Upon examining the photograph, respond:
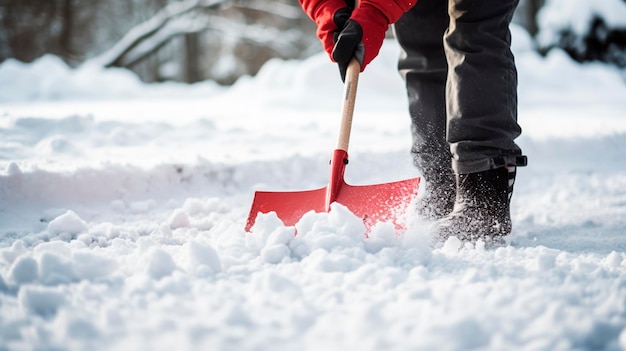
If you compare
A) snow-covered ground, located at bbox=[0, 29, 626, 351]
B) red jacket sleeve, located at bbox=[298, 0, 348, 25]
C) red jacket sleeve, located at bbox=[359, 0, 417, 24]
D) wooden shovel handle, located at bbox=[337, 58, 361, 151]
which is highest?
red jacket sleeve, located at bbox=[298, 0, 348, 25]

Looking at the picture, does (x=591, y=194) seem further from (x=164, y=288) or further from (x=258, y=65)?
(x=258, y=65)

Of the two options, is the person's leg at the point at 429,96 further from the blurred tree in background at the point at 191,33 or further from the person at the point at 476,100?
the blurred tree in background at the point at 191,33

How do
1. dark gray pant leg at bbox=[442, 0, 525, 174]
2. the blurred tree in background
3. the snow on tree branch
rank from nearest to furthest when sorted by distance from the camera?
dark gray pant leg at bbox=[442, 0, 525, 174] → the blurred tree in background → the snow on tree branch

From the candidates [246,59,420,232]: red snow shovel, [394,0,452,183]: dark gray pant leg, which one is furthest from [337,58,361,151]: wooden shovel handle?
[394,0,452,183]: dark gray pant leg

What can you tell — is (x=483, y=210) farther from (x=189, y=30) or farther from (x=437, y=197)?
(x=189, y=30)

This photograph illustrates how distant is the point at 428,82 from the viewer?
2.11m

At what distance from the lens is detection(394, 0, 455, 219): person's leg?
2037mm

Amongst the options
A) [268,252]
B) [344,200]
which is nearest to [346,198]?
[344,200]

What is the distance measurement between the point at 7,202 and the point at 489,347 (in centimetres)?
187

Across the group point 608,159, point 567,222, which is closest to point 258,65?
point 608,159

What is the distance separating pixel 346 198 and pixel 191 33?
35.0ft

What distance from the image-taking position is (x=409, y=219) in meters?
1.71

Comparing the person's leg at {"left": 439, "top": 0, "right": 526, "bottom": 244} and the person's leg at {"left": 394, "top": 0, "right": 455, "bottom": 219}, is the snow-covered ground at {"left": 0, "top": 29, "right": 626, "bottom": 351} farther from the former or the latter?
the person's leg at {"left": 394, "top": 0, "right": 455, "bottom": 219}

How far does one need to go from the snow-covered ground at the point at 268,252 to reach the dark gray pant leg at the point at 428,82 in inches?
15.1
